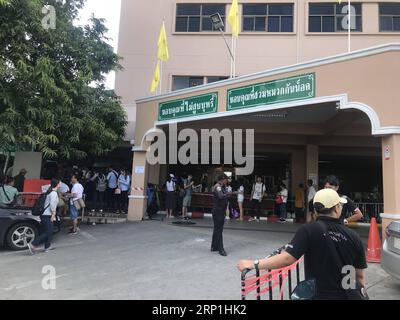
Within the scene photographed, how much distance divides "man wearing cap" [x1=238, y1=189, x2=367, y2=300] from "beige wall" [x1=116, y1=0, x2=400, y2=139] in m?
14.2

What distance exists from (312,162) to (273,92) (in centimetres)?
Answer: 616

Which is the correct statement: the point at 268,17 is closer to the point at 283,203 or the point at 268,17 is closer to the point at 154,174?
the point at 283,203

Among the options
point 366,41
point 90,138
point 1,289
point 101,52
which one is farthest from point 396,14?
point 1,289

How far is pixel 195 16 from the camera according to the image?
17.7 m

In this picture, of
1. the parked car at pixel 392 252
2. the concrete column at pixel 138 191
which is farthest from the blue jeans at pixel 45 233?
the parked car at pixel 392 252

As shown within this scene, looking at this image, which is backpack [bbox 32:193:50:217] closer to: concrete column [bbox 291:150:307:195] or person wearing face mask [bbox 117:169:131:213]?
person wearing face mask [bbox 117:169:131:213]

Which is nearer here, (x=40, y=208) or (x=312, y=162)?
(x=40, y=208)

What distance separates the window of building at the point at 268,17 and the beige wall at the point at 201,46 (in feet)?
1.07

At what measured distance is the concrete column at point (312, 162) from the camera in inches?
584

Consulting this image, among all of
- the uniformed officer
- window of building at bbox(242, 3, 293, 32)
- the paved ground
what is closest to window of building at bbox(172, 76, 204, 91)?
window of building at bbox(242, 3, 293, 32)

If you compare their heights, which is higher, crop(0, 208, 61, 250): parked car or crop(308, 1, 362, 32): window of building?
crop(308, 1, 362, 32): window of building

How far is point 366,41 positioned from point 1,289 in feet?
53.6

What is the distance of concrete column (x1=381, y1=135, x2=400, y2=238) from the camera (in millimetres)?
7746

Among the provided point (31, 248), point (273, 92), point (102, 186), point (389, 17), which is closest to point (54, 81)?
point (31, 248)
